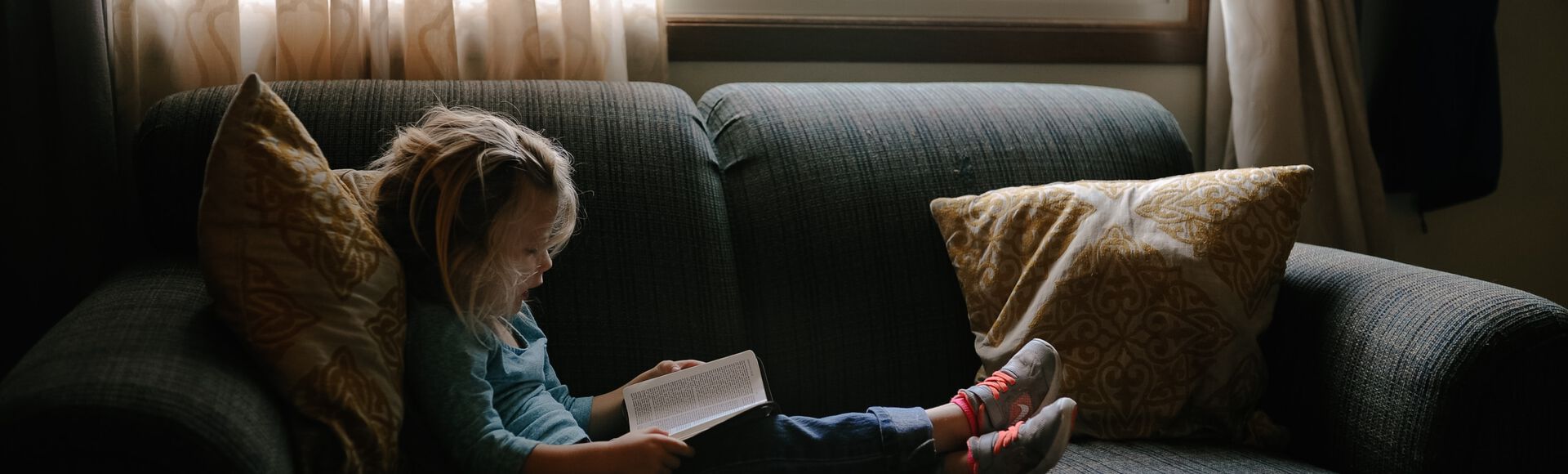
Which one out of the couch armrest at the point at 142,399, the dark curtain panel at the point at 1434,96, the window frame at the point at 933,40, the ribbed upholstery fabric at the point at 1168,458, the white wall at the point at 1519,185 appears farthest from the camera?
the white wall at the point at 1519,185

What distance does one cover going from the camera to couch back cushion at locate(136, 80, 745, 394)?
1.30 m

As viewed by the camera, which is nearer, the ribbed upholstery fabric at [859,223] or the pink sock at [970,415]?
the pink sock at [970,415]

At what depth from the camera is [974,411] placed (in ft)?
4.10

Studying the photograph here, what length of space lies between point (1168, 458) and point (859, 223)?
1.74 feet

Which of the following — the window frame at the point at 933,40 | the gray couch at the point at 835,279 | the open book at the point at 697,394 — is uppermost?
the window frame at the point at 933,40

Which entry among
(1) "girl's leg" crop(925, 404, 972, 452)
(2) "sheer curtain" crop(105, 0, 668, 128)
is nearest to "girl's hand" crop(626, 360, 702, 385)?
(1) "girl's leg" crop(925, 404, 972, 452)

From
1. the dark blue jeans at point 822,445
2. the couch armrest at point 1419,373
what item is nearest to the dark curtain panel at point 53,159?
the dark blue jeans at point 822,445

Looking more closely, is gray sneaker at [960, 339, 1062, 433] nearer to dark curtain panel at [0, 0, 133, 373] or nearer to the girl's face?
the girl's face

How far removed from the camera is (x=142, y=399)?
82 cm

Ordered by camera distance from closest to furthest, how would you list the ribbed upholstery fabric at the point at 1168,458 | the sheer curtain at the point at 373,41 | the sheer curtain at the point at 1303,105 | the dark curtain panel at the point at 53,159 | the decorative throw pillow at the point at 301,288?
the decorative throw pillow at the point at 301,288
the ribbed upholstery fabric at the point at 1168,458
the dark curtain panel at the point at 53,159
the sheer curtain at the point at 373,41
the sheer curtain at the point at 1303,105

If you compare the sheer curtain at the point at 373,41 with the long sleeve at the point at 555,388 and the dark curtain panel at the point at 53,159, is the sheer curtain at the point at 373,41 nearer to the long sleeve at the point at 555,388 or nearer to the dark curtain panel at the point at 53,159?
the dark curtain panel at the point at 53,159

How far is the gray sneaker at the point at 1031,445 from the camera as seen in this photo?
1.12 m

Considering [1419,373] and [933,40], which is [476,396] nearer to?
[1419,373]

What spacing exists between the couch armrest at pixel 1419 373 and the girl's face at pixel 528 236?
0.99 metres
